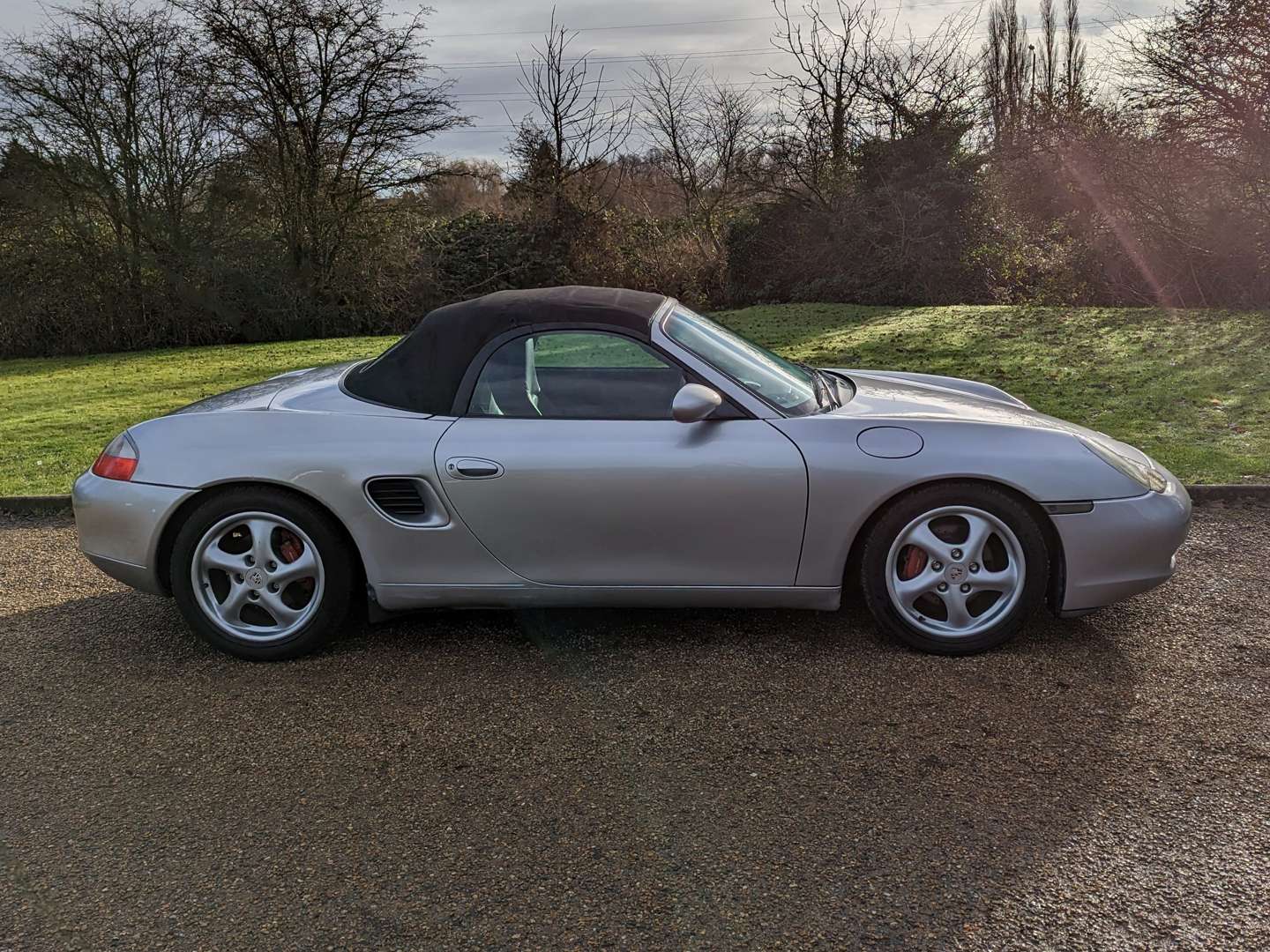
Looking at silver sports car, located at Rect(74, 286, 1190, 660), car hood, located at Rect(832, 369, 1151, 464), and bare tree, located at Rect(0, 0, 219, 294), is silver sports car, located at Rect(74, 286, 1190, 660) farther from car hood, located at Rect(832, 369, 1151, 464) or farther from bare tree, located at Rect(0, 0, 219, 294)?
bare tree, located at Rect(0, 0, 219, 294)

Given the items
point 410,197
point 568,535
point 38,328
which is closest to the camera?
point 568,535

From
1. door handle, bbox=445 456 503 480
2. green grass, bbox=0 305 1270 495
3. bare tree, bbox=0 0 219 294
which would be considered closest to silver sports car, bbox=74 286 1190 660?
door handle, bbox=445 456 503 480

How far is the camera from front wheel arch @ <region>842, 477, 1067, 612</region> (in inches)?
137

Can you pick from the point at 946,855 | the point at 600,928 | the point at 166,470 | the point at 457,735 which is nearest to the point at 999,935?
the point at 946,855

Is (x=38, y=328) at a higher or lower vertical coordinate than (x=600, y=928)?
higher

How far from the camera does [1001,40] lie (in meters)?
33.1

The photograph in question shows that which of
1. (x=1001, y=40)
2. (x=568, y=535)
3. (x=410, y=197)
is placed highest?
(x=1001, y=40)

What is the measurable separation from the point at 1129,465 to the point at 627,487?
189 cm

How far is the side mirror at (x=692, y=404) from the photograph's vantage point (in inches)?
134

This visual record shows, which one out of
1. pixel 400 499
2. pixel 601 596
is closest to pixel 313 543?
pixel 400 499

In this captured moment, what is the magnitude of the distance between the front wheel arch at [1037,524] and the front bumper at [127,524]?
2.52 meters

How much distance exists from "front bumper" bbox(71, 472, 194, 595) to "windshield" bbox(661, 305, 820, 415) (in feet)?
6.51

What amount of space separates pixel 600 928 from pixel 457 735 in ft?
3.49

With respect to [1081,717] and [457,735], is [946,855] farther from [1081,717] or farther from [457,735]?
[457,735]
